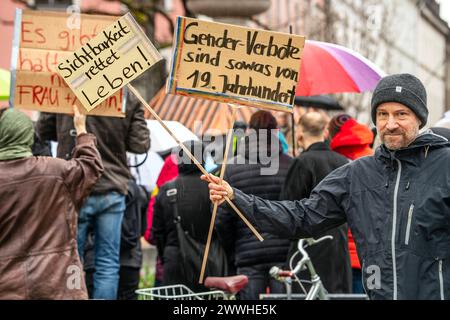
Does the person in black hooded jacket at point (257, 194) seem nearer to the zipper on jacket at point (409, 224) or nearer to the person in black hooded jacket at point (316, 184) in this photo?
the person in black hooded jacket at point (316, 184)

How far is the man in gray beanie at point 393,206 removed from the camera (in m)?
4.73

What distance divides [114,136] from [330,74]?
6.13 feet

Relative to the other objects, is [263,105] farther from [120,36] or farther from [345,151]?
[345,151]

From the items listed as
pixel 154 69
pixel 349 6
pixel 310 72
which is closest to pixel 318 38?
pixel 349 6

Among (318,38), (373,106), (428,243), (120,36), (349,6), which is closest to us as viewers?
(428,243)

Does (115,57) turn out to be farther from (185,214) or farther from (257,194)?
(185,214)

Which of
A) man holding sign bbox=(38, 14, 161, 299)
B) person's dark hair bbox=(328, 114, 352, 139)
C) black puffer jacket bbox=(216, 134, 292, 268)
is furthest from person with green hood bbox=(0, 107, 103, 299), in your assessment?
person's dark hair bbox=(328, 114, 352, 139)

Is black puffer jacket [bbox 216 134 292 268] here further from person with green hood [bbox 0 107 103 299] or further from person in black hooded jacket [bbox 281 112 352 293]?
person with green hood [bbox 0 107 103 299]

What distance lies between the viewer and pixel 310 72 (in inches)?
338

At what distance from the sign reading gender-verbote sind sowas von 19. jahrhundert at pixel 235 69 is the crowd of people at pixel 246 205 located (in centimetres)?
50

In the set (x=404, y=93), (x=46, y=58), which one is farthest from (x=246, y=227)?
(x=404, y=93)

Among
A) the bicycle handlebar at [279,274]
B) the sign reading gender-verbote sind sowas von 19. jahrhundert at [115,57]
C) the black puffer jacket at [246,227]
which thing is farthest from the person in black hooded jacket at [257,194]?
the sign reading gender-verbote sind sowas von 19. jahrhundert at [115,57]

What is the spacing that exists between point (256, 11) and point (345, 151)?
17.8 ft
